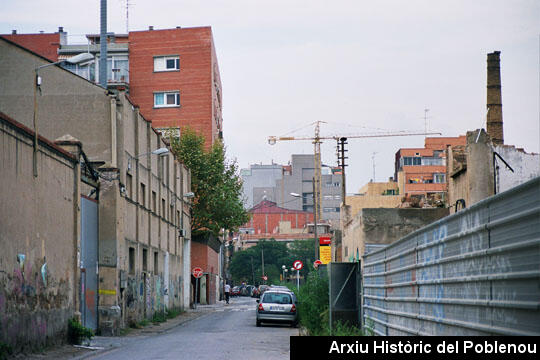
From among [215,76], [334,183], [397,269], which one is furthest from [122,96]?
[334,183]

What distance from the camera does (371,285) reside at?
1641 centimetres

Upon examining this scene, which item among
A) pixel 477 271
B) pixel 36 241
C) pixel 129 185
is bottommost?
pixel 477 271

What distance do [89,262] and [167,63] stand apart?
40663 mm

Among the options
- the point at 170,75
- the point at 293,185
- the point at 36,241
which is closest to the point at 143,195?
the point at 36,241

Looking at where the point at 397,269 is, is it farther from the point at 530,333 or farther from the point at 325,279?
the point at 325,279

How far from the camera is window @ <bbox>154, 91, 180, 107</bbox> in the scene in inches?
2446

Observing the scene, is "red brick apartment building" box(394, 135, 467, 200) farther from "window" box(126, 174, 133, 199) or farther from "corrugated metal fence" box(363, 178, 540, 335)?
"corrugated metal fence" box(363, 178, 540, 335)

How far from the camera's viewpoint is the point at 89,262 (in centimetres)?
2380

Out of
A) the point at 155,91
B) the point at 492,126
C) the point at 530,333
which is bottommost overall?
the point at 530,333

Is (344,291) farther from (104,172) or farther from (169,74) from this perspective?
(169,74)

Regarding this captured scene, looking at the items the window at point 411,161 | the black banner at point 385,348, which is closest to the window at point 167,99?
the black banner at point 385,348

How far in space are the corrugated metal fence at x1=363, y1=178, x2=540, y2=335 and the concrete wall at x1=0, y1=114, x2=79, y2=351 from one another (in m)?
8.19

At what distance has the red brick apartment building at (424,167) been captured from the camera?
116m

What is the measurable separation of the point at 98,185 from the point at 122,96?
4.19 meters
